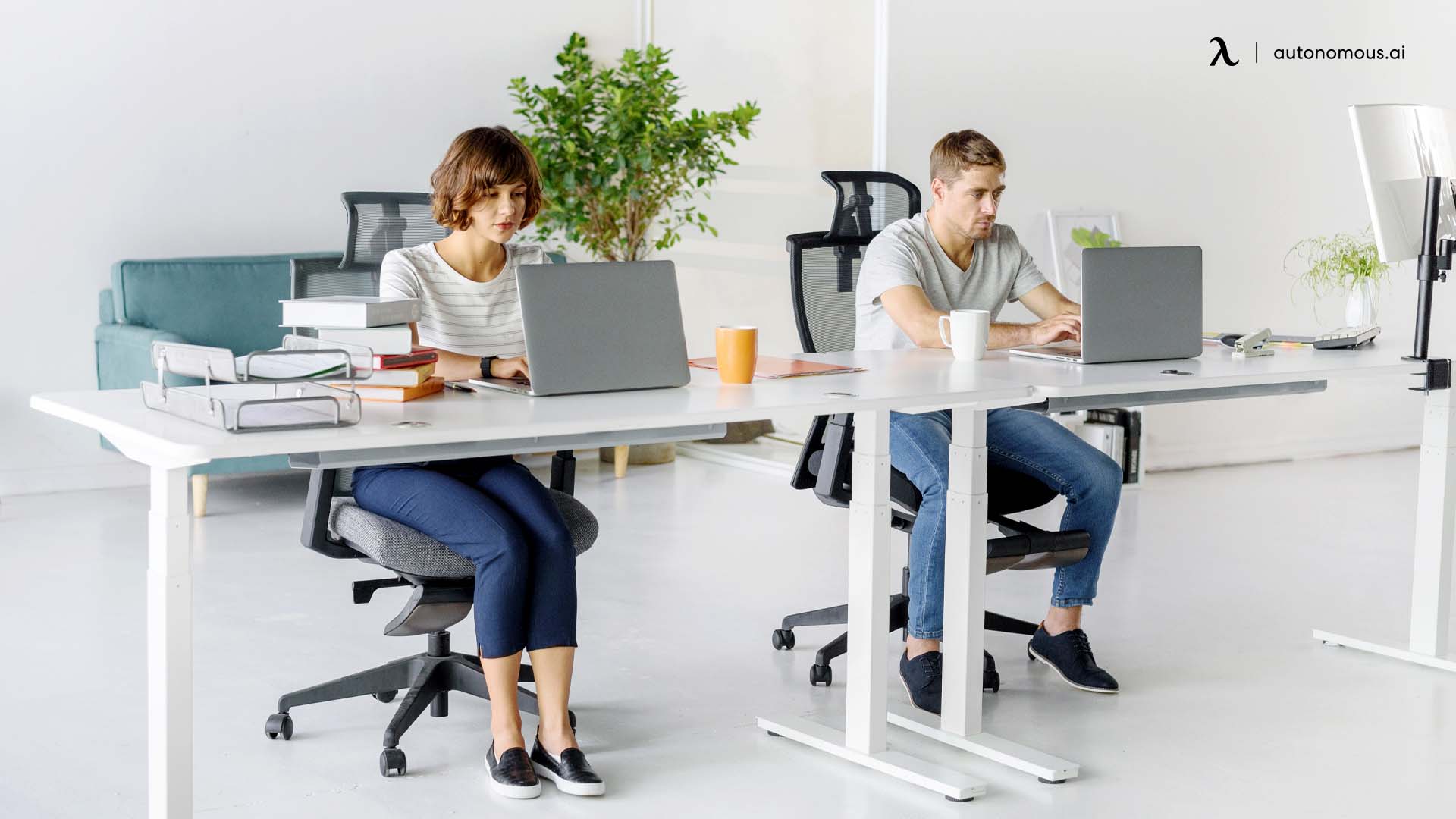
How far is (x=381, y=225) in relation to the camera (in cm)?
394

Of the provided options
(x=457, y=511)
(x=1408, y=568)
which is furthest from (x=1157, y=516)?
(x=457, y=511)

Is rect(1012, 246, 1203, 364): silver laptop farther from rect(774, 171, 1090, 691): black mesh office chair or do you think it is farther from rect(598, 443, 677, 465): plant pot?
rect(598, 443, 677, 465): plant pot

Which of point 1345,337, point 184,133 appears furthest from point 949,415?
point 184,133

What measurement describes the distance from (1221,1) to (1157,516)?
2.13 meters

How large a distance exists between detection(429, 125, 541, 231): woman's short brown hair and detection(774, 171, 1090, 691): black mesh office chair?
75 cm

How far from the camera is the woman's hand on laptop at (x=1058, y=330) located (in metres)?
3.03

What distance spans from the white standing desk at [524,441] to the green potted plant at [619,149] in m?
3.01

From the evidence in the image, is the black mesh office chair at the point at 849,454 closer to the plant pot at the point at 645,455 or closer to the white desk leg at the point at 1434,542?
the white desk leg at the point at 1434,542

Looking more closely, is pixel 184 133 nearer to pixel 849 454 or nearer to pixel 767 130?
pixel 767 130

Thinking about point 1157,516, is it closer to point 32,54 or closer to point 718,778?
point 718,778

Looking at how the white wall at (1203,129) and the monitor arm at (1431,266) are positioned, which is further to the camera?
the white wall at (1203,129)

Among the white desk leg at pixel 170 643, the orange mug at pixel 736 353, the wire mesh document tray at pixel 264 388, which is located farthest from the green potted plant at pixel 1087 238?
the white desk leg at pixel 170 643

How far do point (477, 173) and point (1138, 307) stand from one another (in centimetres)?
126

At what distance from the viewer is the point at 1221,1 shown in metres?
5.79
